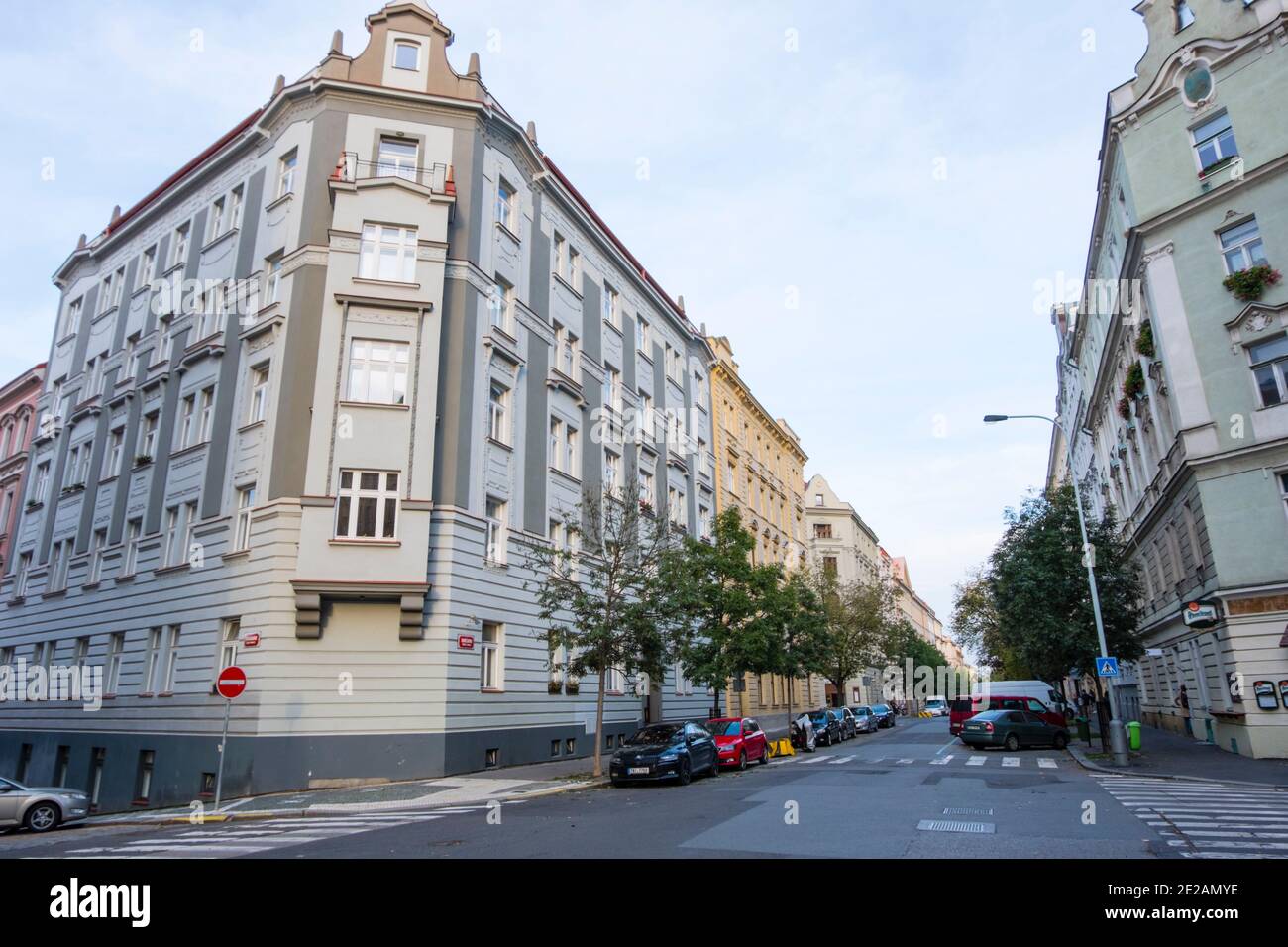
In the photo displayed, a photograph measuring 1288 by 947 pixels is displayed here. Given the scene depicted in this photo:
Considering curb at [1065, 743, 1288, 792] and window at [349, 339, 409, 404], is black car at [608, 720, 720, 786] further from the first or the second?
window at [349, 339, 409, 404]

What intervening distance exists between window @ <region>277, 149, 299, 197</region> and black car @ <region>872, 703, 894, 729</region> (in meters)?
41.5

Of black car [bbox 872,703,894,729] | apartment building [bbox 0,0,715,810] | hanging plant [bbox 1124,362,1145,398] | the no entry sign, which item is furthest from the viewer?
black car [bbox 872,703,894,729]

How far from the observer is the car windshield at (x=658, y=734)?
20300mm

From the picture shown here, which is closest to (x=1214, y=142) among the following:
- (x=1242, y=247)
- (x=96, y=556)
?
(x=1242, y=247)

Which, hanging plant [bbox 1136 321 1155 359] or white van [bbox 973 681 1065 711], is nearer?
hanging plant [bbox 1136 321 1155 359]

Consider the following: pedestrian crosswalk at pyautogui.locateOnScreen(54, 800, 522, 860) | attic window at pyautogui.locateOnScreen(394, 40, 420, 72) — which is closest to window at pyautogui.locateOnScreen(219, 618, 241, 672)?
pedestrian crosswalk at pyautogui.locateOnScreen(54, 800, 522, 860)

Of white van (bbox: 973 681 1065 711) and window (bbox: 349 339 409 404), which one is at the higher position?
window (bbox: 349 339 409 404)

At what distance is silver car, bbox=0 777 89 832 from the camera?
50.3ft

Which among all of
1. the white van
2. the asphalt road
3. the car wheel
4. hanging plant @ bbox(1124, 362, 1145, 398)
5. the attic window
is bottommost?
the car wheel

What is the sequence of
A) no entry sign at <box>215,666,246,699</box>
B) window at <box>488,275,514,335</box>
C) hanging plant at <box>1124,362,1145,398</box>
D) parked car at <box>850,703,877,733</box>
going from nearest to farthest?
no entry sign at <box>215,666,246,699</box>, window at <box>488,275,514,335</box>, hanging plant at <box>1124,362,1145,398</box>, parked car at <box>850,703,877,733</box>

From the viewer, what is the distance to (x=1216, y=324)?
23844mm

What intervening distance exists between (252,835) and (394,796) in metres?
4.86

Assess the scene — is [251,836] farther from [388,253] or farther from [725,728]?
[388,253]
